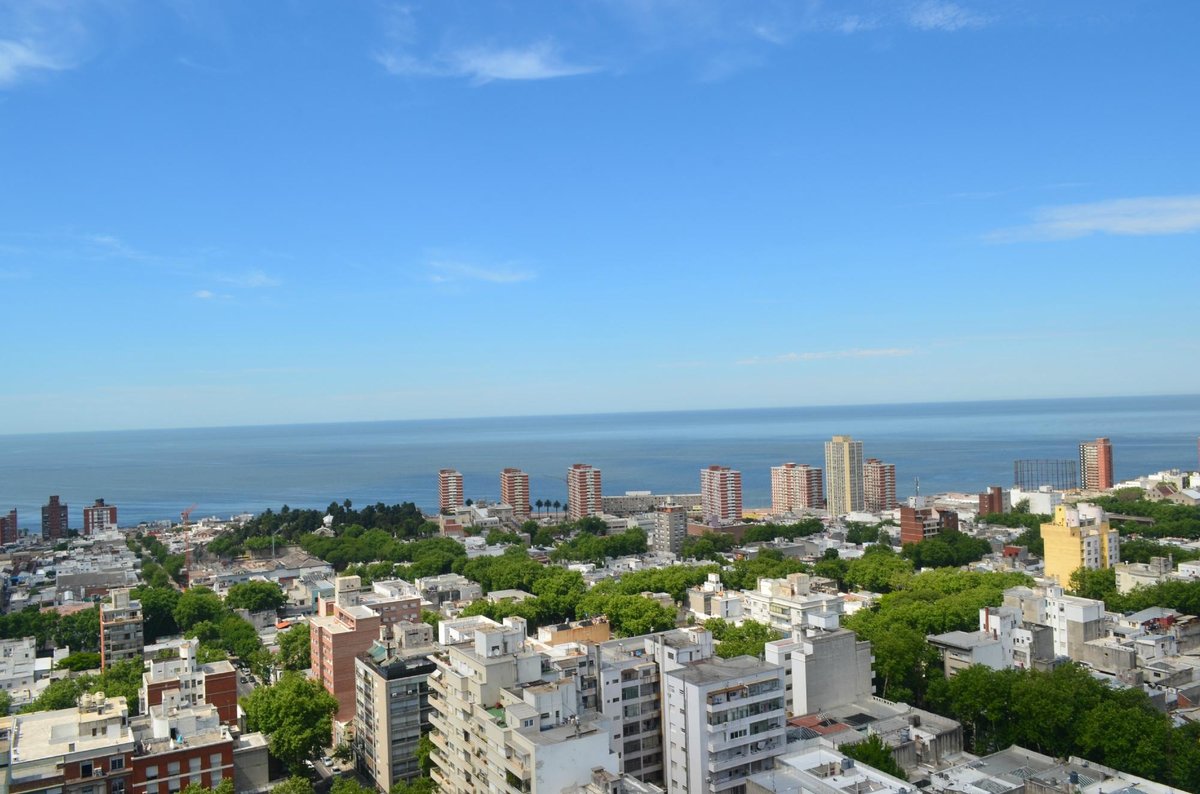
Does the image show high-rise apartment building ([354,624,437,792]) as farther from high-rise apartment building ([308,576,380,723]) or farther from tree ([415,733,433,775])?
high-rise apartment building ([308,576,380,723])

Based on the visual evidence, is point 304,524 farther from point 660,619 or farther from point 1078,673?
point 1078,673

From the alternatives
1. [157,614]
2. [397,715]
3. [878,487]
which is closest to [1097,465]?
[878,487]

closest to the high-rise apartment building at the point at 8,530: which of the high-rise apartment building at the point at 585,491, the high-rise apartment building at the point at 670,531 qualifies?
the high-rise apartment building at the point at 585,491

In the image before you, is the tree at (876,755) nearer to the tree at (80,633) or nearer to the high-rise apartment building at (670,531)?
the tree at (80,633)

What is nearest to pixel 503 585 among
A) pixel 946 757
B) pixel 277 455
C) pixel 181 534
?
pixel 946 757

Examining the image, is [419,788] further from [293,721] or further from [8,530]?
[8,530]
